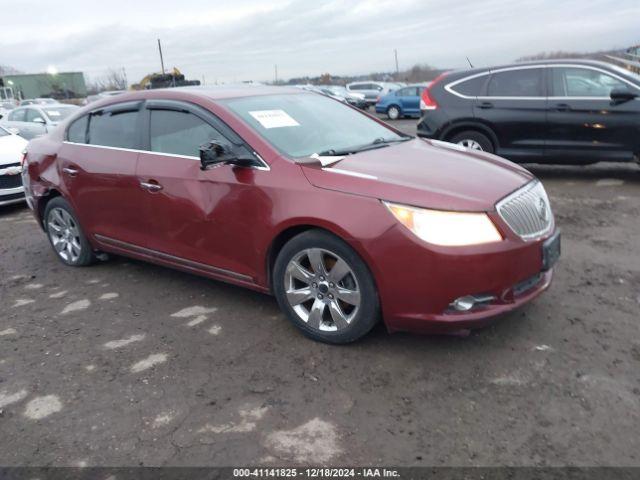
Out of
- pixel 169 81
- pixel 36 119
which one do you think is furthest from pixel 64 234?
pixel 36 119

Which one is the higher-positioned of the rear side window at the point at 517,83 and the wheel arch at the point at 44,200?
the rear side window at the point at 517,83

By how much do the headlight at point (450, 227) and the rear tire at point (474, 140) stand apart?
18.0 feet

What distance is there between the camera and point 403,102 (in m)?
22.7

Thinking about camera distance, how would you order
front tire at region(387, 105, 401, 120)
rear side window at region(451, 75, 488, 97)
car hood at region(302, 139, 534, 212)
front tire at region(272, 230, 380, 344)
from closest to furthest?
1. car hood at region(302, 139, 534, 212)
2. front tire at region(272, 230, 380, 344)
3. rear side window at region(451, 75, 488, 97)
4. front tire at region(387, 105, 401, 120)

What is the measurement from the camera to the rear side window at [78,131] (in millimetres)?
4984

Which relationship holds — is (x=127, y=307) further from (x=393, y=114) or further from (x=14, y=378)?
(x=393, y=114)

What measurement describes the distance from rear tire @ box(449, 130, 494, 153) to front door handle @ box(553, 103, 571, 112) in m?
1.00

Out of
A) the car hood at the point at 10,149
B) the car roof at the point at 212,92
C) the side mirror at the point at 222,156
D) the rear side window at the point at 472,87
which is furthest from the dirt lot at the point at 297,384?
the rear side window at the point at 472,87

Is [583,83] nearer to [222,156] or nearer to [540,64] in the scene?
[540,64]

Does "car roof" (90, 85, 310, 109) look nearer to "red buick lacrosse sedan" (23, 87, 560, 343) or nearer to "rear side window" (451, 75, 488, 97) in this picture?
"red buick lacrosse sedan" (23, 87, 560, 343)

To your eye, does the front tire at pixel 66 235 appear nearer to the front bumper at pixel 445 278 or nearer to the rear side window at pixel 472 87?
the front bumper at pixel 445 278

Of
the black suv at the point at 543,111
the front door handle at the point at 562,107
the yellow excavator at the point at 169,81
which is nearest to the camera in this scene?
the black suv at the point at 543,111

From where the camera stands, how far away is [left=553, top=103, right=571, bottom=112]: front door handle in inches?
305

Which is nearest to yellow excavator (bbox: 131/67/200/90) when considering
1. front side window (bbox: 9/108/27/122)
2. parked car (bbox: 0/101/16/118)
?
front side window (bbox: 9/108/27/122)
